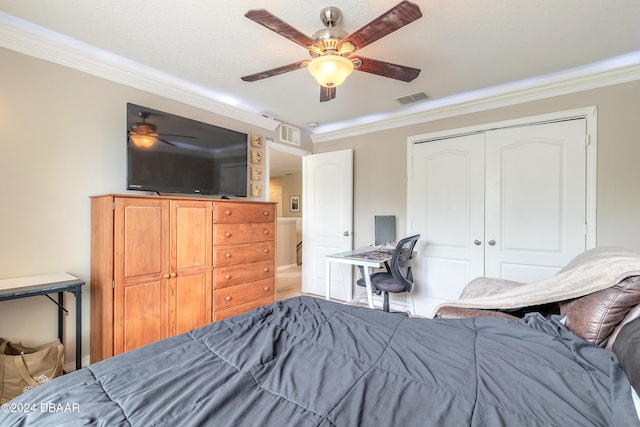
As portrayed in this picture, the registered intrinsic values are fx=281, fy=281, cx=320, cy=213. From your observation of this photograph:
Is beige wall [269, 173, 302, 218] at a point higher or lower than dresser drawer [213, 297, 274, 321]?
higher

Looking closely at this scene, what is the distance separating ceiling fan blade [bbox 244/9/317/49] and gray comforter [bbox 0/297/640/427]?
4.98ft

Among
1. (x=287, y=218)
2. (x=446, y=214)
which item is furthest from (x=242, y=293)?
(x=287, y=218)

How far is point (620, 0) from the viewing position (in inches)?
67.1

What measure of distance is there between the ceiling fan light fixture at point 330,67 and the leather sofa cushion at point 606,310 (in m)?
1.75

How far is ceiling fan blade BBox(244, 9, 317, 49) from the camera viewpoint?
1405mm

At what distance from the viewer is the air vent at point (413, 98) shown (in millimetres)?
3104

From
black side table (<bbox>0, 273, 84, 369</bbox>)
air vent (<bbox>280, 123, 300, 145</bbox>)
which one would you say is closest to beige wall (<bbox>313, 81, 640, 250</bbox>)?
air vent (<bbox>280, 123, 300, 145</bbox>)

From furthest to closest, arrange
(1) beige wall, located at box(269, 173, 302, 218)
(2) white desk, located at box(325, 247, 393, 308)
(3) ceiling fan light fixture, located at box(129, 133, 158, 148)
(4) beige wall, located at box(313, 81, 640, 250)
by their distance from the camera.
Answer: (1) beige wall, located at box(269, 173, 302, 218) < (2) white desk, located at box(325, 247, 393, 308) < (4) beige wall, located at box(313, 81, 640, 250) < (3) ceiling fan light fixture, located at box(129, 133, 158, 148)

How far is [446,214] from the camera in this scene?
11.0ft

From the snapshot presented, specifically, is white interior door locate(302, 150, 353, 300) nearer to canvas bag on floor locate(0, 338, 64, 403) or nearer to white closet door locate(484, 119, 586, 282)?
white closet door locate(484, 119, 586, 282)

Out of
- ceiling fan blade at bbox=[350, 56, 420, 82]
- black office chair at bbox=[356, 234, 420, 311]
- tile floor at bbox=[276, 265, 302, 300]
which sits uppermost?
ceiling fan blade at bbox=[350, 56, 420, 82]

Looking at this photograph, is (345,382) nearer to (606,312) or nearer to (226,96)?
(606,312)

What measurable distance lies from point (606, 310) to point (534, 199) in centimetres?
202

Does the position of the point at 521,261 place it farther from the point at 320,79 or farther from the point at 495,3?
the point at 320,79
